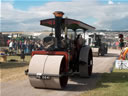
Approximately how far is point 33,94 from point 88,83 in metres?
2.37

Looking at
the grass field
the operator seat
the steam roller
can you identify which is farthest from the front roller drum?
the grass field

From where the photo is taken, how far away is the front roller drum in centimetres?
636

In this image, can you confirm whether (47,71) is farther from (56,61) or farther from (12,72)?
(12,72)

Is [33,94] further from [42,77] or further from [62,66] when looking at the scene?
[62,66]

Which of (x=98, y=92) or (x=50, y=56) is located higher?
(x=50, y=56)

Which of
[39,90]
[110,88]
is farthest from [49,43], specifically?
[110,88]

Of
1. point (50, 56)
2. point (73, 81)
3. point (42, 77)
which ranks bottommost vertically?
point (73, 81)

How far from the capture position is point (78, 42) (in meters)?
8.73

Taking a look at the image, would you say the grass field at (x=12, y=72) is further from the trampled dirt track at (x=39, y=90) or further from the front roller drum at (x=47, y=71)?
the front roller drum at (x=47, y=71)

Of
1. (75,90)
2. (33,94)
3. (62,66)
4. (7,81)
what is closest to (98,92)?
(75,90)

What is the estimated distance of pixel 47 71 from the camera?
6.40 m

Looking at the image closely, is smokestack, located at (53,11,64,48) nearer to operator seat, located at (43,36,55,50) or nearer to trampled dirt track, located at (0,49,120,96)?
operator seat, located at (43,36,55,50)

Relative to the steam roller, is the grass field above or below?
below

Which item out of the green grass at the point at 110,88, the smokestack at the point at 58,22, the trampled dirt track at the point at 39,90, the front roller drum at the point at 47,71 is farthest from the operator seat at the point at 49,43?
the green grass at the point at 110,88
